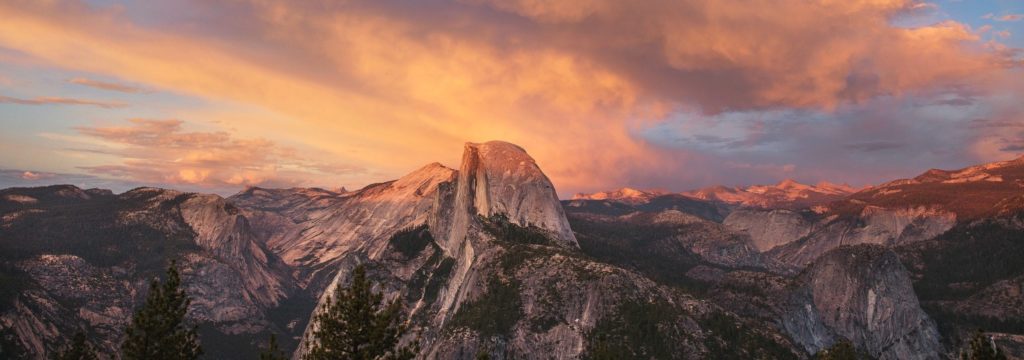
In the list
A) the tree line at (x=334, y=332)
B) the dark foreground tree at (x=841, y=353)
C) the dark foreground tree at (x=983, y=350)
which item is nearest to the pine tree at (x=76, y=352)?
the tree line at (x=334, y=332)

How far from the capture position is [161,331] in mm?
57625

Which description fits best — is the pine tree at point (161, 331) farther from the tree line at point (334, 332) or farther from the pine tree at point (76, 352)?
the pine tree at point (76, 352)

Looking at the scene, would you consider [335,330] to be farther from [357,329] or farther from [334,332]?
[357,329]

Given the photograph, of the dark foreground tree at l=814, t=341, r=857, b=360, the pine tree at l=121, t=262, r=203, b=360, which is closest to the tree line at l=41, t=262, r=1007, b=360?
the pine tree at l=121, t=262, r=203, b=360

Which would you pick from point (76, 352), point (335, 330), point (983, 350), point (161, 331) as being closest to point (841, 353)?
point (983, 350)

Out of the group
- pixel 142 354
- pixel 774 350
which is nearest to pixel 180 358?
pixel 142 354

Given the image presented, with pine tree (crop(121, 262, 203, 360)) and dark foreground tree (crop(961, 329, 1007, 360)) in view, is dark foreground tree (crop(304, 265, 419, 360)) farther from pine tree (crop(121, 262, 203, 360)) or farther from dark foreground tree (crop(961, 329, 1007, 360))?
dark foreground tree (crop(961, 329, 1007, 360))

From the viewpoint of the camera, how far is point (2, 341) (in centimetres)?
19725

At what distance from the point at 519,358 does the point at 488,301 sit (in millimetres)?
23150

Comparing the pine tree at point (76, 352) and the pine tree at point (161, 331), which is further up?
the pine tree at point (161, 331)

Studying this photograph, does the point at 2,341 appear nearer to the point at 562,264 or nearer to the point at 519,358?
the point at 519,358

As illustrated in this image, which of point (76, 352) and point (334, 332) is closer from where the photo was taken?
point (334, 332)

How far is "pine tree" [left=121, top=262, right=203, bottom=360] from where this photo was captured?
56.7m

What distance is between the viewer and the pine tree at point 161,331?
56719 mm
